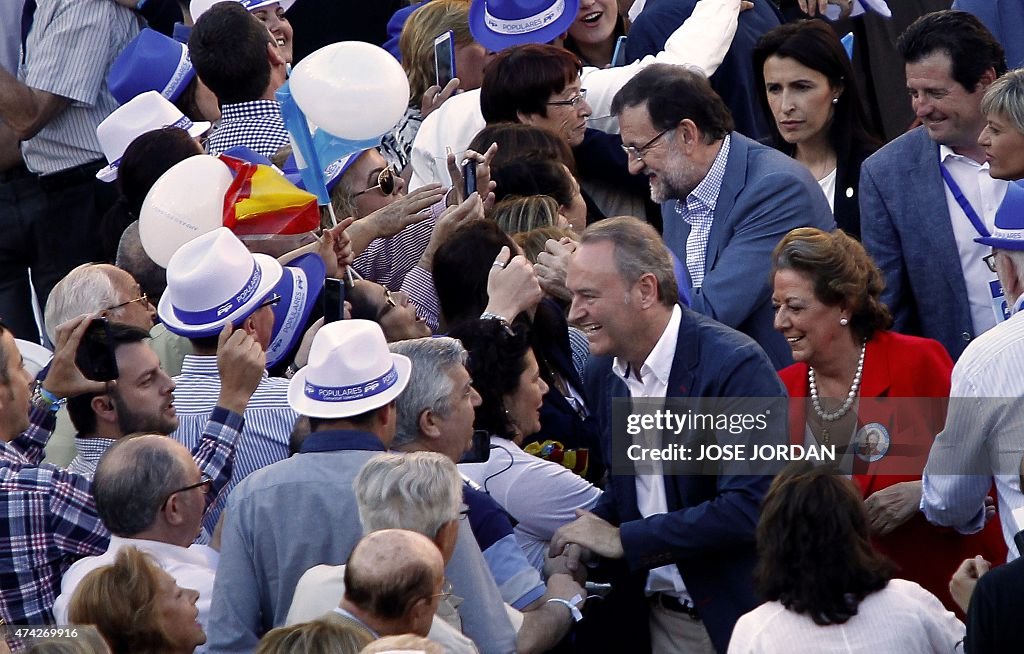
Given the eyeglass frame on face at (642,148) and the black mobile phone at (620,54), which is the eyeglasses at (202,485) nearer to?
the eyeglass frame on face at (642,148)

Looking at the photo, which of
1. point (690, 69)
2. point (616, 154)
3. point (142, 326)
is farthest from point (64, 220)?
point (690, 69)

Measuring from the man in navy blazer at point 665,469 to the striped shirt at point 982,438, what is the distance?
52 cm

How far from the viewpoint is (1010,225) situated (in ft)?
16.5

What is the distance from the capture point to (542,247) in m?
5.89

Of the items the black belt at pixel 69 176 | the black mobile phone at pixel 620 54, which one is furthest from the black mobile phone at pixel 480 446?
the black belt at pixel 69 176

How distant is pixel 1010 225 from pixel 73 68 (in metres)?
4.74

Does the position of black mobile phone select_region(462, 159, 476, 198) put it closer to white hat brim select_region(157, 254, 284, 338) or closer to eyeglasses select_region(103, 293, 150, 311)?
white hat brim select_region(157, 254, 284, 338)

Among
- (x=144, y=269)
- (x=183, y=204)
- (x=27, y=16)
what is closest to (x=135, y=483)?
(x=183, y=204)

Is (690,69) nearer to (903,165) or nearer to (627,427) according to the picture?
(903,165)

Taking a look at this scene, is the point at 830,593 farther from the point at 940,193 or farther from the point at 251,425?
the point at 940,193

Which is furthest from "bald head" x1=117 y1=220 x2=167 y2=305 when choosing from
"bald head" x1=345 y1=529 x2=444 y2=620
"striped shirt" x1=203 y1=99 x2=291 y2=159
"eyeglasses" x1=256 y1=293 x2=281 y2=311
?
"bald head" x1=345 y1=529 x2=444 y2=620

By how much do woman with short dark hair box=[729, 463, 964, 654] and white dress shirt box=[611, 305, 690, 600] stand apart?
2.72 feet

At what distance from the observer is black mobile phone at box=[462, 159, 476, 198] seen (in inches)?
247

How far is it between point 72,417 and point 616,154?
285 centimetres
